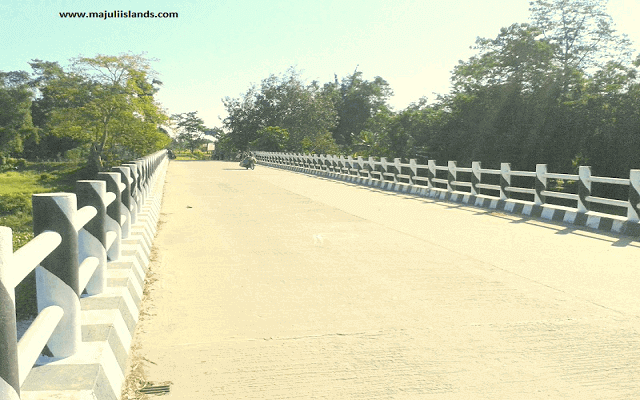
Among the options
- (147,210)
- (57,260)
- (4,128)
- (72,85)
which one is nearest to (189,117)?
(4,128)

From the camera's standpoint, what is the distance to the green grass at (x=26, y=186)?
133ft

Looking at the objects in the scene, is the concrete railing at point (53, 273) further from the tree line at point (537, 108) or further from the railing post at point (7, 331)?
the tree line at point (537, 108)

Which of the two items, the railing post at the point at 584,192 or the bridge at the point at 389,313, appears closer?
the bridge at the point at 389,313

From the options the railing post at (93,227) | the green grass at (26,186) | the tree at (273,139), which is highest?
the railing post at (93,227)

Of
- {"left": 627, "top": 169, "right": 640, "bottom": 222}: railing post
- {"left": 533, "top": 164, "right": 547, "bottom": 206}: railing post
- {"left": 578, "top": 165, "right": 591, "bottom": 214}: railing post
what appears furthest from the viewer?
{"left": 533, "top": 164, "right": 547, "bottom": 206}: railing post

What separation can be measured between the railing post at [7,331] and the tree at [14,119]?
244 ft

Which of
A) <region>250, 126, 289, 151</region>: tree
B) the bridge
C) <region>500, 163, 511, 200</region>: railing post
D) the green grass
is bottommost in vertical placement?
the green grass

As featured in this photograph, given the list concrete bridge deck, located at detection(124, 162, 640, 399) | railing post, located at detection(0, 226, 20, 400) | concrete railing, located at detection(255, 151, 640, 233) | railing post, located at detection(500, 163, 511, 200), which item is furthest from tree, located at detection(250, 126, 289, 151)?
railing post, located at detection(0, 226, 20, 400)

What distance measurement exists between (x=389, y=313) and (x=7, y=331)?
3769mm

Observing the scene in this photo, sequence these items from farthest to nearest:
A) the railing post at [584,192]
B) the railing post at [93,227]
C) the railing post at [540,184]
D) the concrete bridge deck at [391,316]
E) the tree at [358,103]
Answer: the tree at [358,103]
the railing post at [540,184]
the railing post at [584,192]
the railing post at [93,227]
the concrete bridge deck at [391,316]

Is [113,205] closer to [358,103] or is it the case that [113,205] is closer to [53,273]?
[53,273]

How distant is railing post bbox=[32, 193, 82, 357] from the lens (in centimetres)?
330

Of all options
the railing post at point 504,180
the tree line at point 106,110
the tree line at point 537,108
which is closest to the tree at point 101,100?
the tree line at point 106,110

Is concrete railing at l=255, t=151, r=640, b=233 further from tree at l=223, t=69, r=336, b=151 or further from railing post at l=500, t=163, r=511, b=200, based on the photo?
tree at l=223, t=69, r=336, b=151
